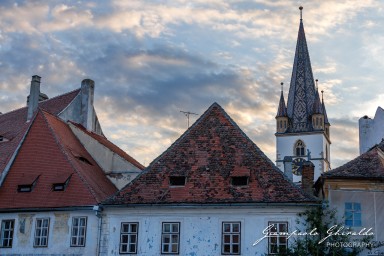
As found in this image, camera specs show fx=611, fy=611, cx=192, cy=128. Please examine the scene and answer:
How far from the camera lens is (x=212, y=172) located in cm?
2688

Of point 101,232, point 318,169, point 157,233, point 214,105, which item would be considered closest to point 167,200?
point 157,233

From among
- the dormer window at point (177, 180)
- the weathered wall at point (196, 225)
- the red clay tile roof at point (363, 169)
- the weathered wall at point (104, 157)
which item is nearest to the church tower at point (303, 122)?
the weathered wall at point (104, 157)

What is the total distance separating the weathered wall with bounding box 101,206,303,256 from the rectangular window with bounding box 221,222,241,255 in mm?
168

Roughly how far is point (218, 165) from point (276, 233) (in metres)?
4.06

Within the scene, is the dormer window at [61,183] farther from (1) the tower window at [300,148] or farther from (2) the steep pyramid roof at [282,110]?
(2) the steep pyramid roof at [282,110]

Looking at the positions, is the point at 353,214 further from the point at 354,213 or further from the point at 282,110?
the point at 282,110

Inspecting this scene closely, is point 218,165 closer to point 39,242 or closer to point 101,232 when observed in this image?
point 101,232

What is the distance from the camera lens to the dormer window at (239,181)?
26172 mm

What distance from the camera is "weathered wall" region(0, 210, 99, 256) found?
87.5 ft

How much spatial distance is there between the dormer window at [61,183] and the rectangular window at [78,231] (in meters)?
1.87

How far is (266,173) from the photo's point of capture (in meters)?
26.3

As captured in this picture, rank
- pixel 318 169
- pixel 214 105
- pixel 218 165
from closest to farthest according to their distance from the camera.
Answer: pixel 218 165 → pixel 214 105 → pixel 318 169

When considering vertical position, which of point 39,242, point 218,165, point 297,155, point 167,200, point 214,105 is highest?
point 297,155

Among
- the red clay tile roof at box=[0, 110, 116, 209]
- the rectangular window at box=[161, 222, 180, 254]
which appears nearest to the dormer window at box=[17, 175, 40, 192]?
the red clay tile roof at box=[0, 110, 116, 209]
